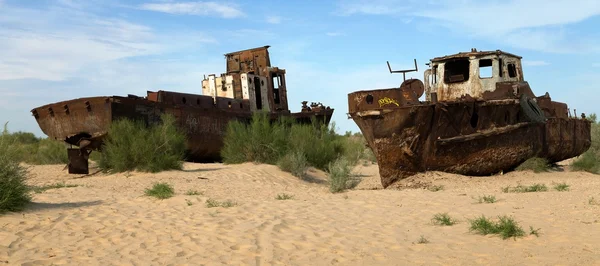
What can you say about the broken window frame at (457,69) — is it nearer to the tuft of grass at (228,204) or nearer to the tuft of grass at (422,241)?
the tuft of grass at (228,204)

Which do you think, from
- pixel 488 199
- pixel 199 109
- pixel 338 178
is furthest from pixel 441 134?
pixel 199 109

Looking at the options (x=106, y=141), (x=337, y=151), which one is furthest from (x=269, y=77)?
(x=106, y=141)

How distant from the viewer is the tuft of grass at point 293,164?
14.4 meters

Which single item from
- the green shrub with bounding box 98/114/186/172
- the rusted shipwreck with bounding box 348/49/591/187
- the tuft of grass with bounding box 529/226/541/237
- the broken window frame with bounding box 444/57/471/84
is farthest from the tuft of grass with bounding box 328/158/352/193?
the tuft of grass with bounding box 529/226/541/237

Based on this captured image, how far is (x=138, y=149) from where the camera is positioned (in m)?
13.7

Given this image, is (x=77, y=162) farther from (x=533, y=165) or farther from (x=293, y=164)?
(x=533, y=165)

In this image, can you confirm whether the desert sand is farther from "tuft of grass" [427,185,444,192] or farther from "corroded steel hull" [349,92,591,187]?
"corroded steel hull" [349,92,591,187]

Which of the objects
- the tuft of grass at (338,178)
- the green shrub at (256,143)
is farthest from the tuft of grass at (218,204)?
the green shrub at (256,143)

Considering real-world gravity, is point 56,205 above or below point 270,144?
below

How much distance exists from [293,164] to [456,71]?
4422mm

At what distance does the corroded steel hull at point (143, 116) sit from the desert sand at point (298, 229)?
4.42 m

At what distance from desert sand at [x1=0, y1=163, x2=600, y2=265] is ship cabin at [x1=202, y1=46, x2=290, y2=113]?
948 centimetres

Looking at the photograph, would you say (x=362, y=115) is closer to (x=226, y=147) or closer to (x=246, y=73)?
(x=226, y=147)

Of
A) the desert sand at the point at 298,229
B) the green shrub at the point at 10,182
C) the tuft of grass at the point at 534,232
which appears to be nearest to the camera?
the desert sand at the point at 298,229
